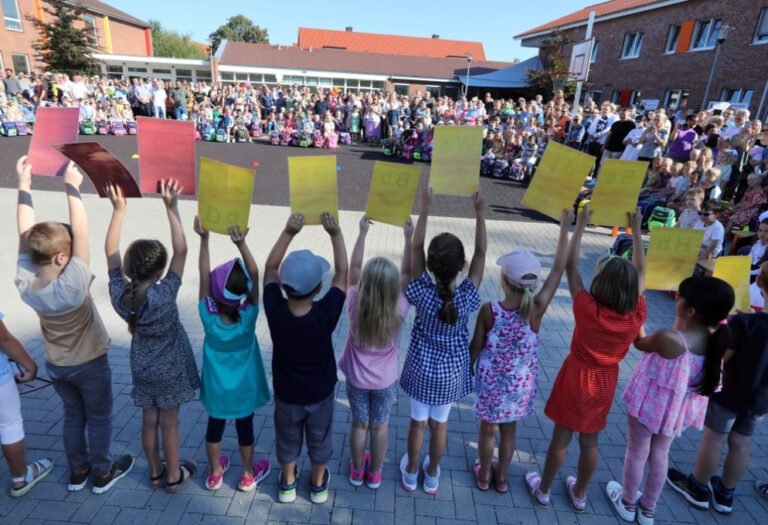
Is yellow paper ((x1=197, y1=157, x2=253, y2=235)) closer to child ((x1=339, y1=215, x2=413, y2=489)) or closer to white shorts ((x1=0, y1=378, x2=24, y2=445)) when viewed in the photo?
child ((x1=339, y1=215, x2=413, y2=489))

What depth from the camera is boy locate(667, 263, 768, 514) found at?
8.56 ft

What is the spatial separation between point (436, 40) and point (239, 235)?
5580 cm

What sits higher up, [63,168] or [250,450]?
[63,168]

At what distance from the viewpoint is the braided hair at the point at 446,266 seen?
235cm

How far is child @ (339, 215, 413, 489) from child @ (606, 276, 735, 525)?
57.7 inches

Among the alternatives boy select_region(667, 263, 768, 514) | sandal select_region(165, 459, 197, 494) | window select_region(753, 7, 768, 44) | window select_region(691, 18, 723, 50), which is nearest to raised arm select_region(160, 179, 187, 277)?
sandal select_region(165, 459, 197, 494)

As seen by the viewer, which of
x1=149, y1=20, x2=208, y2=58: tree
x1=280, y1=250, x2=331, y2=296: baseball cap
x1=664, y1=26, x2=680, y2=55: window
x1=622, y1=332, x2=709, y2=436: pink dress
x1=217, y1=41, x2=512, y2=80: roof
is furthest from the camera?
x1=149, y1=20, x2=208, y2=58: tree

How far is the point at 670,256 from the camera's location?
2787 mm

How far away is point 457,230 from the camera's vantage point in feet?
28.8

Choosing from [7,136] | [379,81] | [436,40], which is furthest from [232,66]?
[436,40]

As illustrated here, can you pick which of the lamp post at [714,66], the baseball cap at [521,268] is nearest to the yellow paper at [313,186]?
the baseball cap at [521,268]

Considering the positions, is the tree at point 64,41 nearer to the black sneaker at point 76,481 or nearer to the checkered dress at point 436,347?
the black sneaker at point 76,481

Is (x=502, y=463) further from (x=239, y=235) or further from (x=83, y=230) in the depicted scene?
(x=83, y=230)

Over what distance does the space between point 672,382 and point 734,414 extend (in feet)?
2.10
